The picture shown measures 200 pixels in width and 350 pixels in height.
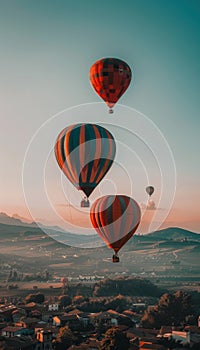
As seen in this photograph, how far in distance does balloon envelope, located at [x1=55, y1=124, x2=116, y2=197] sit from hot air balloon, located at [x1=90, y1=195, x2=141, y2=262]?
987 mm

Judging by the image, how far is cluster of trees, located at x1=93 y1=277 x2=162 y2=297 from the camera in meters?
53.0

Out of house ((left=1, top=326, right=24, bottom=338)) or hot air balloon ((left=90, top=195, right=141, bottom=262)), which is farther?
house ((left=1, top=326, right=24, bottom=338))

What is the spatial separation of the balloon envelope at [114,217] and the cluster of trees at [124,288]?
36.3 metres

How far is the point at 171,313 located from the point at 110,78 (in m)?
19.7

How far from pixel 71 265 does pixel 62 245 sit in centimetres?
4374

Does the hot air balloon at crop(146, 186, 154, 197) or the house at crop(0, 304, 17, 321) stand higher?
the hot air balloon at crop(146, 186, 154, 197)

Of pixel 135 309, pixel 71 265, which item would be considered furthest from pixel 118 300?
pixel 71 265

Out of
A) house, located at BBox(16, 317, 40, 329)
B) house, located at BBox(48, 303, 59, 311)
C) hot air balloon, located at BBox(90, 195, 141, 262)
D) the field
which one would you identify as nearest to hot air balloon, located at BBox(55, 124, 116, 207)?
hot air balloon, located at BBox(90, 195, 141, 262)

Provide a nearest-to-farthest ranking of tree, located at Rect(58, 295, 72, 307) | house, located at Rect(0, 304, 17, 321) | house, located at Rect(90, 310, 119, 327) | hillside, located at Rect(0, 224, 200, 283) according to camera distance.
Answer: house, located at Rect(90, 310, 119, 327), house, located at Rect(0, 304, 17, 321), tree, located at Rect(58, 295, 72, 307), hillside, located at Rect(0, 224, 200, 283)

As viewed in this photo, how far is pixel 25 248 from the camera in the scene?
15050 cm

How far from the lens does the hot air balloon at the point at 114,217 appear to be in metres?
17.0

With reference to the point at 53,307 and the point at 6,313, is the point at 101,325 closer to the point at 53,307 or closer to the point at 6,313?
the point at 6,313

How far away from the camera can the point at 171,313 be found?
3134 cm

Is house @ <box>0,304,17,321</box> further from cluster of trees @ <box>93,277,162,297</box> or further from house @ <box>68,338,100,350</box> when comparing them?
cluster of trees @ <box>93,277,162,297</box>
